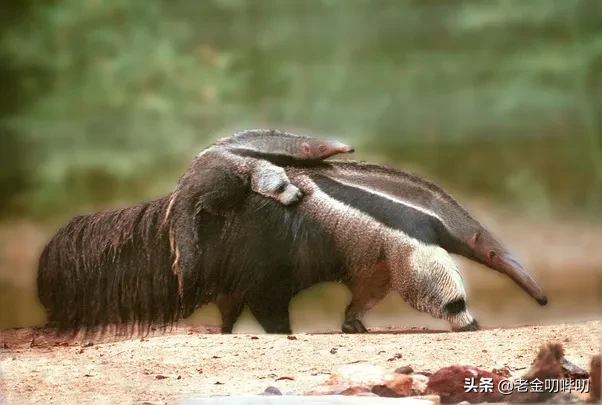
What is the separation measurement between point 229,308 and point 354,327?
0.90 m

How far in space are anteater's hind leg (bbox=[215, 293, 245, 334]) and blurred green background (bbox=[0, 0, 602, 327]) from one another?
47 cm

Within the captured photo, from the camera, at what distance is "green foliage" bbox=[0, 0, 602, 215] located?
5.78 meters

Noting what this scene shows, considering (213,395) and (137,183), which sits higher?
(137,183)

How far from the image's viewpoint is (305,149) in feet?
19.2

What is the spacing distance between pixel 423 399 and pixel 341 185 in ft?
5.26

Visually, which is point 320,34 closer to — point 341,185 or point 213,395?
point 341,185

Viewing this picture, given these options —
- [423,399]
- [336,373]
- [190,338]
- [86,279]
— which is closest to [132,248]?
[86,279]

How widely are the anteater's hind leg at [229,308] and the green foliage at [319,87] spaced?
0.90 meters

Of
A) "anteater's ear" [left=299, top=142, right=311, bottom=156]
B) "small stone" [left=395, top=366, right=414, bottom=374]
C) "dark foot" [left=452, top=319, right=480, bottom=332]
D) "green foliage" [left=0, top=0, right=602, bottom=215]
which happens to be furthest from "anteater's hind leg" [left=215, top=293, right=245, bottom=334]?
"dark foot" [left=452, top=319, right=480, bottom=332]

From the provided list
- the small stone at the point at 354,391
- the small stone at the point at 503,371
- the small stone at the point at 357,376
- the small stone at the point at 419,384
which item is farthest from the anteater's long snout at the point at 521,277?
the small stone at the point at 354,391

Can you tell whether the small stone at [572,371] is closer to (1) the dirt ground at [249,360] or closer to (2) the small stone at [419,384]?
(1) the dirt ground at [249,360]

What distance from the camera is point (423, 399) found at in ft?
16.6

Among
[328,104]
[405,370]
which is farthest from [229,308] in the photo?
[328,104]

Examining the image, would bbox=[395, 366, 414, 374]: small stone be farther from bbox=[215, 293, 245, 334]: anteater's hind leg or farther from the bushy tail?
the bushy tail
